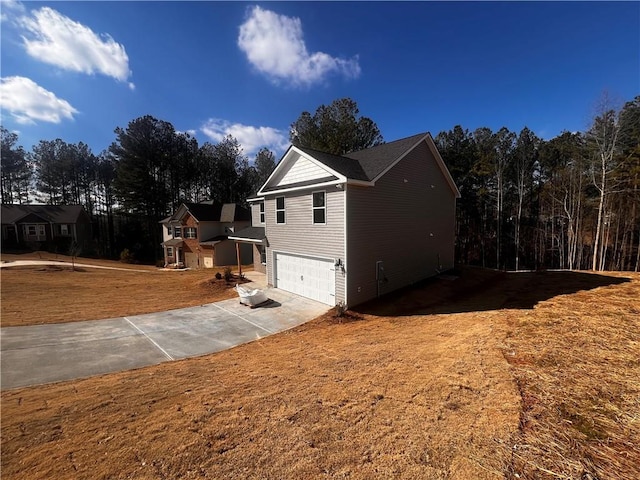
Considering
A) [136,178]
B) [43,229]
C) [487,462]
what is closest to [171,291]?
[487,462]

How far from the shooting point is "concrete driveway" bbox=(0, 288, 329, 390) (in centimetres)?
644

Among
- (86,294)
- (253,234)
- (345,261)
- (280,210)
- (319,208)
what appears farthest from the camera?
(253,234)

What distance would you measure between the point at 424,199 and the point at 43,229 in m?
46.9

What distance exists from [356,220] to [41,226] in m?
45.1

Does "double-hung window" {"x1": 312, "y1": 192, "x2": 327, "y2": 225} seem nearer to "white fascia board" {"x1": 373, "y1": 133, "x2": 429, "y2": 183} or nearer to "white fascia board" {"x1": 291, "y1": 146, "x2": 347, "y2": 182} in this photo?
"white fascia board" {"x1": 291, "y1": 146, "x2": 347, "y2": 182}

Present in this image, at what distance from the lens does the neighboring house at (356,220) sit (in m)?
11.0

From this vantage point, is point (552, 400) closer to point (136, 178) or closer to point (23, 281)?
point (23, 281)

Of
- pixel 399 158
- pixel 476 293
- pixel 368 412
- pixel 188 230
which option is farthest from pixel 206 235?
pixel 368 412

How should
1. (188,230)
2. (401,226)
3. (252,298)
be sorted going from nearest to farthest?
(252,298), (401,226), (188,230)

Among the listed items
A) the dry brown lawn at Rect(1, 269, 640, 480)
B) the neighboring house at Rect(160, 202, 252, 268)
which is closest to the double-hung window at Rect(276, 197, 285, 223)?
the dry brown lawn at Rect(1, 269, 640, 480)

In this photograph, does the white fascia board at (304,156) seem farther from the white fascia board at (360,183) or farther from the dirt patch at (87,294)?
the dirt patch at (87,294)

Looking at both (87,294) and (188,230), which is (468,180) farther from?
(87,294)

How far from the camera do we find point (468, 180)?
99.1 feet

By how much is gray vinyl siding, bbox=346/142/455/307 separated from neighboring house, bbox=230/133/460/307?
0.04 metres
